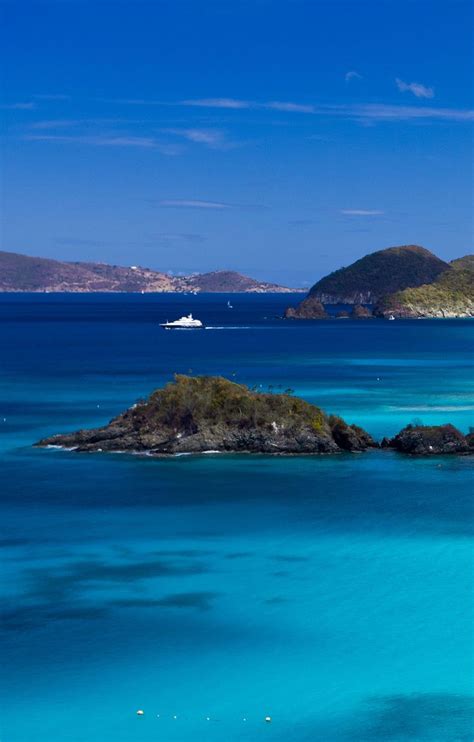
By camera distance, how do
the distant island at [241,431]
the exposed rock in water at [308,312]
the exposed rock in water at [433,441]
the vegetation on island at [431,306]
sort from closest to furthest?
the exposed rock in water at [433,441] < the distant island at [241,431] < the exposed rock in water at [308,312] < the vegetation on island at [431,306]

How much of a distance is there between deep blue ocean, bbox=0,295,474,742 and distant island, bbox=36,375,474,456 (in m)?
0.87

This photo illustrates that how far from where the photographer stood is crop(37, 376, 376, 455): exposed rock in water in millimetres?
42875

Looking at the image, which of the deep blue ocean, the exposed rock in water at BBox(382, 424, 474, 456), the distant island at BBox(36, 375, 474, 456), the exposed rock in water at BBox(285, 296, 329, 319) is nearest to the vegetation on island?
the exposed rock in water at BBox(285, 296, 329, 319)

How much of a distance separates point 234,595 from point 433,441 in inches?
735

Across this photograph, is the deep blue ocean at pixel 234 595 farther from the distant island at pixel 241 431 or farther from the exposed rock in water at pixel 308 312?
the exposed rock in water at pixel 308 312

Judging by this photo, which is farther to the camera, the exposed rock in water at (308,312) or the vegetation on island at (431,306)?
the vegetation on island at (431,306)

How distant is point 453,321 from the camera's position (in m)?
181

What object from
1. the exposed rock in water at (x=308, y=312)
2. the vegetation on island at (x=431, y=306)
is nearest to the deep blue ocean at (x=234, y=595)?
the exposed rock in water at (x=308, y=312)

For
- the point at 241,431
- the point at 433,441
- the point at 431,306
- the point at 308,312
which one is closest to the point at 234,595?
the point at 241,431

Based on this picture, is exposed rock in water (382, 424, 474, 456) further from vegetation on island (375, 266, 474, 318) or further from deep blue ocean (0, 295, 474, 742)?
vegetation on island (375, 266, 474, 318)

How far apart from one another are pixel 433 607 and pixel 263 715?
643 cm

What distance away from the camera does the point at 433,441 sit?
140ft

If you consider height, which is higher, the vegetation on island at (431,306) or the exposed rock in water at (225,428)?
the vegetation on island at (431,306)

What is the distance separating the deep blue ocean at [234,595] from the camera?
19938 millimetres
